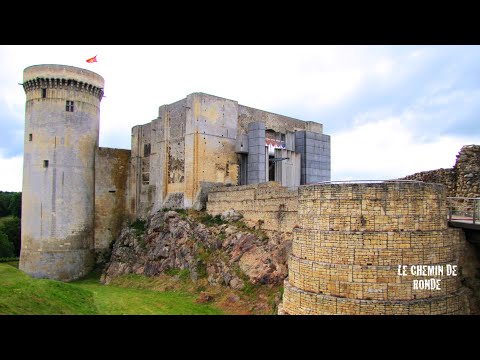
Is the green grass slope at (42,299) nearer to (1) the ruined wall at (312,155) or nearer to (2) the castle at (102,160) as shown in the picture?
(2) the castle at (102,160)

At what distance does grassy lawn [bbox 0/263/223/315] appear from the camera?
12.9m

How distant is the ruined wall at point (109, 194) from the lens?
30594 mm

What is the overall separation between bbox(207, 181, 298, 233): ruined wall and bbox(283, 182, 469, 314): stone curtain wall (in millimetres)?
6415

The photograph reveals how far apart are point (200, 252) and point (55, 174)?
529 inches

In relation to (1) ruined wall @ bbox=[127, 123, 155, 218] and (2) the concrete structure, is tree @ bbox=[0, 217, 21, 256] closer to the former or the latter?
(1) ruined wall @ bbox=[127, 123, 155, 218]

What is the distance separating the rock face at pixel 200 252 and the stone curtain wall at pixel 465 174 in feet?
22.4

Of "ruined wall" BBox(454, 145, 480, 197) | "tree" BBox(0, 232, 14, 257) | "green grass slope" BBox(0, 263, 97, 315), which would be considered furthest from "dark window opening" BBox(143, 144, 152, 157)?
"ruined wall" BBox(454, 145, 480, 197)

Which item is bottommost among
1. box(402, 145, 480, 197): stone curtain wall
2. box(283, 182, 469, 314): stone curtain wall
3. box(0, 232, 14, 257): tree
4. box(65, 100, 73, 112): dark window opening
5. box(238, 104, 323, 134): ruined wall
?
box(0, 232, 14, 257): tree

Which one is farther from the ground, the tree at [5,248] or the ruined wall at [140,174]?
the ruined wall at [140,174]

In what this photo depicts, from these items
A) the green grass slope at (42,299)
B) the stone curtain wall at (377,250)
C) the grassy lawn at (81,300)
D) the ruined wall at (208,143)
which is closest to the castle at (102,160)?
the ruined wall at (208,143)

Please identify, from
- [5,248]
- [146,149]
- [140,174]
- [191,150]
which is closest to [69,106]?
[146,149]

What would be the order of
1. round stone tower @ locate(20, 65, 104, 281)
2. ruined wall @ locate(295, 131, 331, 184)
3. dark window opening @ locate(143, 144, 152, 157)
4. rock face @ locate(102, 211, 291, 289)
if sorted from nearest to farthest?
rock face @ locate(102, 211, 291, 289), round stone tower @ locate(20, 65, 104, 281), ruined wall @ locate(295, 131, 331, 184), dark window opening @ locate(143, 144, 152, 157)

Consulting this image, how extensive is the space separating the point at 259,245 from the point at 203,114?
10.4 m

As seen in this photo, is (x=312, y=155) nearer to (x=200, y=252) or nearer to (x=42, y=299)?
(x=200, y=252)
